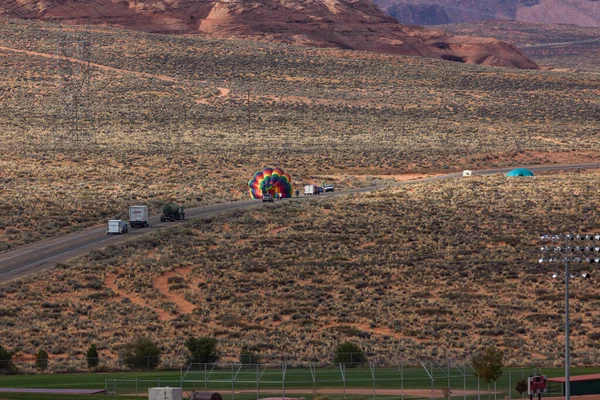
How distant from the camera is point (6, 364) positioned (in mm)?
45688

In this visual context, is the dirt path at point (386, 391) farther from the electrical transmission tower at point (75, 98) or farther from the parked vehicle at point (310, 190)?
the electrical transmission tower at point (75, 98)

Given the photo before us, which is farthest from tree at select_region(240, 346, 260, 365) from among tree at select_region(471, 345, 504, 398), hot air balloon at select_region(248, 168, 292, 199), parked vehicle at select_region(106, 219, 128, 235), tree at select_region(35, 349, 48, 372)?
hot air balloon at select_region(248, 168, 292, 199)

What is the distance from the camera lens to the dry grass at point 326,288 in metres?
50.8

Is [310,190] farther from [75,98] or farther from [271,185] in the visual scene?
[75,98]

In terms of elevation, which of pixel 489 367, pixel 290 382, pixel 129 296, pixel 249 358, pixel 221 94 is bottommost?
pixel 249 358

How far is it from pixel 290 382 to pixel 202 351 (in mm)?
7494

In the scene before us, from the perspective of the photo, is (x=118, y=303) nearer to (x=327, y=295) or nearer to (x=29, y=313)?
(x=29, y=313)

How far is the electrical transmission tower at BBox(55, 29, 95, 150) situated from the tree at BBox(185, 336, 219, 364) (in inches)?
2937

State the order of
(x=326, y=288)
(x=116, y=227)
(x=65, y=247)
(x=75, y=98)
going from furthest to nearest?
(x=75, y=98) → (x=116, y=227) → (x=65, y=247) → (x=326, y=288)

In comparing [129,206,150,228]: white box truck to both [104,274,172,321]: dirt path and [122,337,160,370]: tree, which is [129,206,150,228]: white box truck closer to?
[104,274,172,321]: dirt path

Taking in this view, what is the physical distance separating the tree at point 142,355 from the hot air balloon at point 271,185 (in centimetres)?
4577

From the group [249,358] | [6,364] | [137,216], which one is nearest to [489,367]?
[249,358]

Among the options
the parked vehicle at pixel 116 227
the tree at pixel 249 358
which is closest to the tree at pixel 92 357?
the tree at pixel 249 358

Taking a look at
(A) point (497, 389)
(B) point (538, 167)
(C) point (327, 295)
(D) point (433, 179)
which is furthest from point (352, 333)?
(B) point (538, 167)
